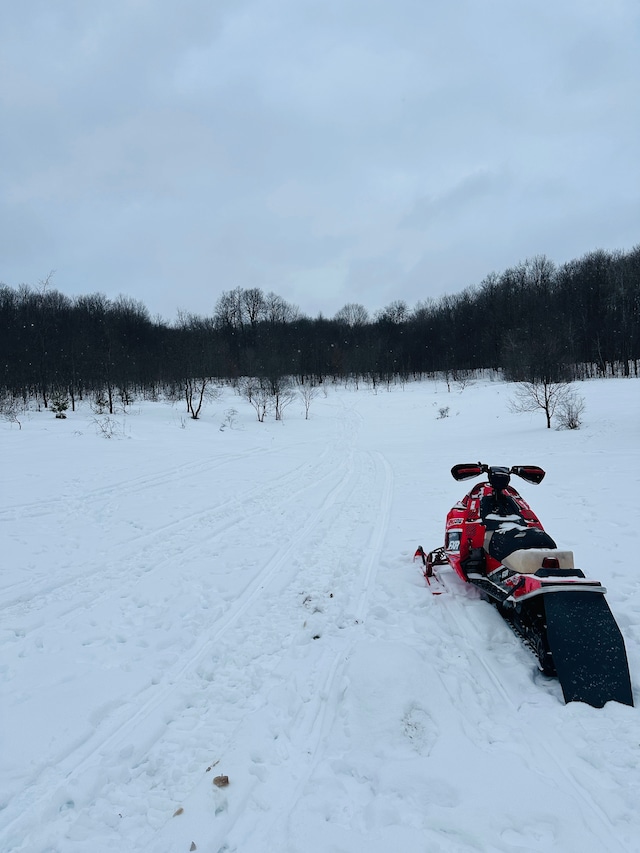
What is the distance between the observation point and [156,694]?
3.41 meters

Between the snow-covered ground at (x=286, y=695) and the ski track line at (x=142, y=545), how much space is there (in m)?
0.04

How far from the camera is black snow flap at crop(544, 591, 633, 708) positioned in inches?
117

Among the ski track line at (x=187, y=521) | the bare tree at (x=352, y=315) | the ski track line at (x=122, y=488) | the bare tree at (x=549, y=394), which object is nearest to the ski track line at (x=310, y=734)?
the ski track line at (x=187, y=521)

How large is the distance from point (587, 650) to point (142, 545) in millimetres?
5916

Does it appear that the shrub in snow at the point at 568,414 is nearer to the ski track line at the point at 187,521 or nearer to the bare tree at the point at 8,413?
the ski track line at the point at 187,521

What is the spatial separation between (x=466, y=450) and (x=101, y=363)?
30.7 metres

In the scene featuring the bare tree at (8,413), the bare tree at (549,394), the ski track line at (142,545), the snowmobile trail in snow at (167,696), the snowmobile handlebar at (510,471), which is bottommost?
the snowmobile trail in snow at (167,696)

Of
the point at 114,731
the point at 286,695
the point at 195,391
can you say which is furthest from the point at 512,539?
the point at 195,391

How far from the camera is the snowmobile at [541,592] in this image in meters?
3.03

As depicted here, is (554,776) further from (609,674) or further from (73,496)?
(73,496)

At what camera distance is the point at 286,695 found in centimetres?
333

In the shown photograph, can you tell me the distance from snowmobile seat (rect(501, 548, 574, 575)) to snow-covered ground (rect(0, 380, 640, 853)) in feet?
2.33

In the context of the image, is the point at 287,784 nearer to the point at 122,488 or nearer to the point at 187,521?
the point at 187,521

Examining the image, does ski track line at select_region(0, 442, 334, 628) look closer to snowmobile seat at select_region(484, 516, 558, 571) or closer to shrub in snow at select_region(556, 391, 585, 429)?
snowmobile seat at select_region(484, 516, 558, 571)
